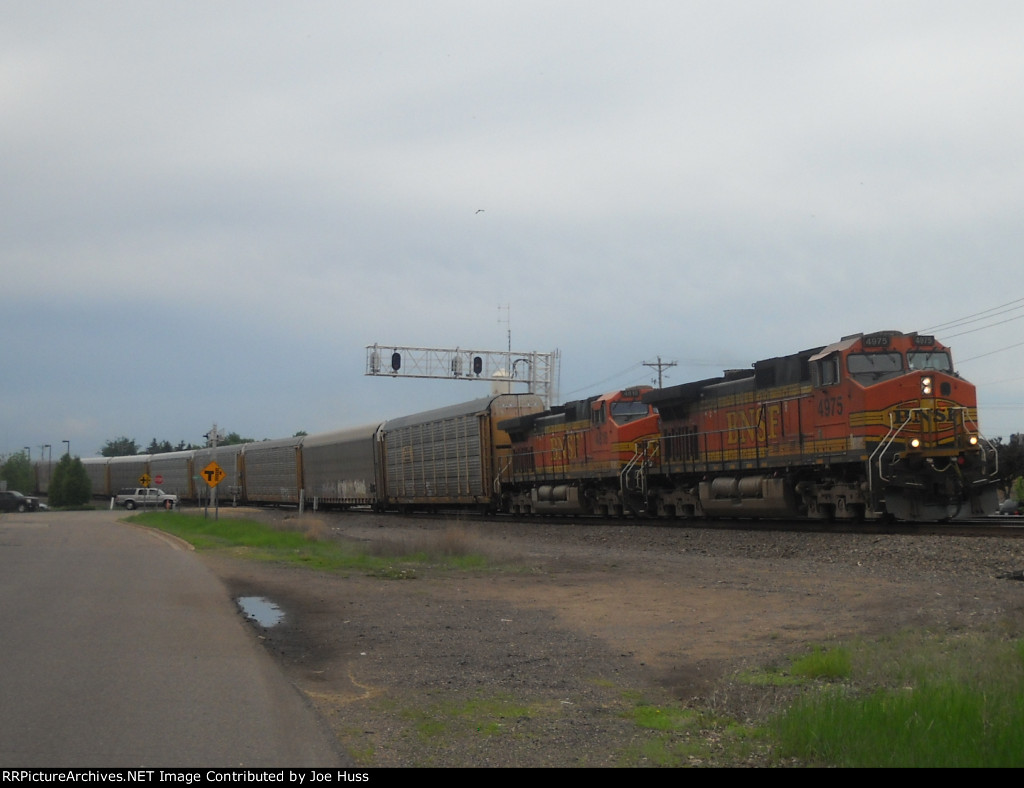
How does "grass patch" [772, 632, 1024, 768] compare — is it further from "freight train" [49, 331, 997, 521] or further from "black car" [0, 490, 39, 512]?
"black car" [0, 490, 39, 512]

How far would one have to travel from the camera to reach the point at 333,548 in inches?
869

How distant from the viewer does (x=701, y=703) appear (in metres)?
7.07

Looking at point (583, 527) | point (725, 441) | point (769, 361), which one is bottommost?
point (583, 527)

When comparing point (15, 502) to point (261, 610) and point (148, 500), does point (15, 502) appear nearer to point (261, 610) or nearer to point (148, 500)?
point (148, 500)

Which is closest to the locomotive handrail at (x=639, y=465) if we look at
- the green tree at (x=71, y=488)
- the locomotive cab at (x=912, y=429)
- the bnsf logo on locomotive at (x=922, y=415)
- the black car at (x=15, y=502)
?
the locomotive cab at (x=912, y=429)

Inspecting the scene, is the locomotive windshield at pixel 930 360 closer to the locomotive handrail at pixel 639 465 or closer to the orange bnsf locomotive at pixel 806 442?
the orange bnsf locomotive at pixel 806 442

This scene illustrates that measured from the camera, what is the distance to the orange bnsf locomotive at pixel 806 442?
18344 millimetres

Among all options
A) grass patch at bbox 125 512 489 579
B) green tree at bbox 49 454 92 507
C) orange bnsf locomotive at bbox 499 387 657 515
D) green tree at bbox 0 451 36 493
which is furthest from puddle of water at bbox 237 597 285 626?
green tree at bbox 0 451 36 493

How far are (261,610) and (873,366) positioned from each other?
41.9ft

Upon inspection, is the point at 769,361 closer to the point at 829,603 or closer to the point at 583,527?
the point at 583,527

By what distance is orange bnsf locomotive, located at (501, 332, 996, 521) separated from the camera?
60.2 ft

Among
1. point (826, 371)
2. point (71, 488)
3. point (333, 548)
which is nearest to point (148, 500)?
point (71, 488)
